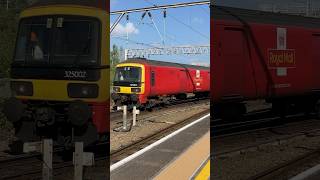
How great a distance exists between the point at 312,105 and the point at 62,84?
4.93m

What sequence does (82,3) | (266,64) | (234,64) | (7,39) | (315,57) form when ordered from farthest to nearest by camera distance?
1. (315,57)
2. (266,64)
3. (234,64)
4. (7,39)
5. (82,3)

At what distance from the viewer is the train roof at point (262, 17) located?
8.21 feet

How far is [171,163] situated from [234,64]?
3383 millimetres

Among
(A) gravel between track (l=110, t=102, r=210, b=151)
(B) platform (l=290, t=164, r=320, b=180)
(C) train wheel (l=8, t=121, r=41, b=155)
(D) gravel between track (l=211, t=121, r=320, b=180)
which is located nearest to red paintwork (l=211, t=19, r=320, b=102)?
(D) gravel between track (l=211, t=121, r=320, b=180)

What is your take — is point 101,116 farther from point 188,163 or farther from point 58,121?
point 188,163

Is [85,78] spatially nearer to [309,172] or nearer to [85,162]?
[85,162]

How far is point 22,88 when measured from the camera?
6.18 ft

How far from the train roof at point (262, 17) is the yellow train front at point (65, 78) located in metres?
0.82

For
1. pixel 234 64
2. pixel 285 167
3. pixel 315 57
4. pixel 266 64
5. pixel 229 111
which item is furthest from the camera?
pixel 315 57

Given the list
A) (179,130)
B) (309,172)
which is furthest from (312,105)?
(179,130)

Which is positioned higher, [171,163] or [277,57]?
[277,57]

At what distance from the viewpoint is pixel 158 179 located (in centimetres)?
174

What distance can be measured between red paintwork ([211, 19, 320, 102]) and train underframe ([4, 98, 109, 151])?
7.79 ft

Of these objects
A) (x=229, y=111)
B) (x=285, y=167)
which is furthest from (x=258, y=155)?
(x=229, y=111)
